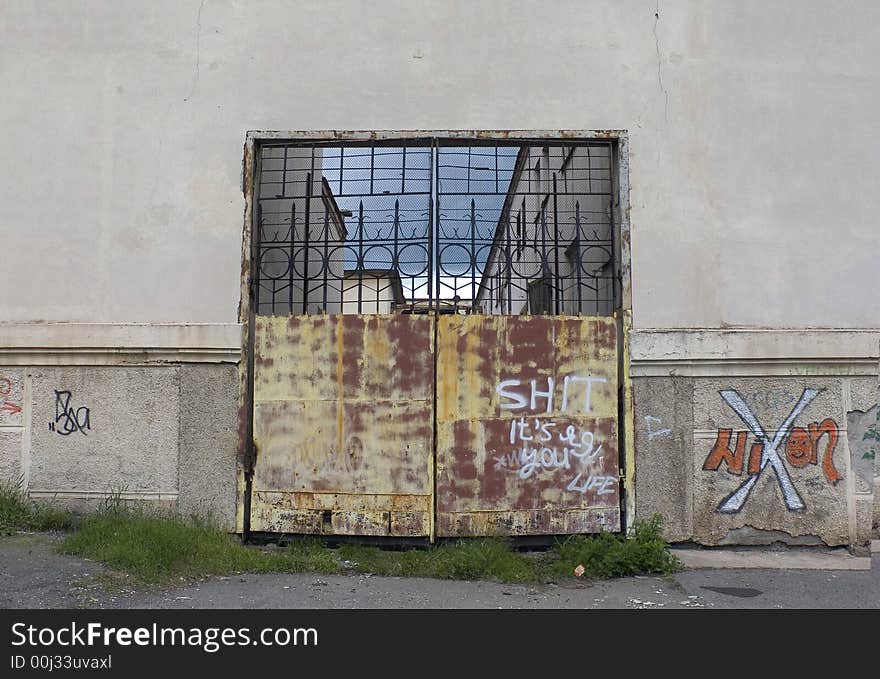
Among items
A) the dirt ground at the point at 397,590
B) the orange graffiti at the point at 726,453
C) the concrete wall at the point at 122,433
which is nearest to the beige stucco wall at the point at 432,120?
the concrete wall at the point at 122,433

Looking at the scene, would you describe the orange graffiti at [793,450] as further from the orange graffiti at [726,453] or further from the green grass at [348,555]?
the green grass at [348,555]

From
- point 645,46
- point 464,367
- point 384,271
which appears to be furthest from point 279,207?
point 645,46

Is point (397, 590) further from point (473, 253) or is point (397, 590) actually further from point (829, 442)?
point (829, 442)

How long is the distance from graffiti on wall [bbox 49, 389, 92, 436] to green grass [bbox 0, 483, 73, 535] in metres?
0.56

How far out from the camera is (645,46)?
21.1ft

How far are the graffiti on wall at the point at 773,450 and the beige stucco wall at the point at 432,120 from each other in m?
0.70

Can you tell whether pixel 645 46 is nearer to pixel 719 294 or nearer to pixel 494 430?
pixel 719 294

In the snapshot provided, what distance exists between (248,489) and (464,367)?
186cm

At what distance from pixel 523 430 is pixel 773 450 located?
1842 mm

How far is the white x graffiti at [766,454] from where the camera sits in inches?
243

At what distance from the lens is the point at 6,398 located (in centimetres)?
643

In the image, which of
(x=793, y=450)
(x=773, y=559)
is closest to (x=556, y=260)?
(x=793, y=450)

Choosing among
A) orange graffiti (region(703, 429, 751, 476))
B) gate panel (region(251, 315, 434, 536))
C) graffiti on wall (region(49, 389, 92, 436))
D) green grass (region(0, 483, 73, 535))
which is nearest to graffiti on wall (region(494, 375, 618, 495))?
gate panel (region(251, 315, 434, 536))

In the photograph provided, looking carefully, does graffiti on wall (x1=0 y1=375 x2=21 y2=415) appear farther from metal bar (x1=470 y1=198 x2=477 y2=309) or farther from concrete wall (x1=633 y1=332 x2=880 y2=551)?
concrete wall (x1=633 y1=332 x2=880 y2=551)
